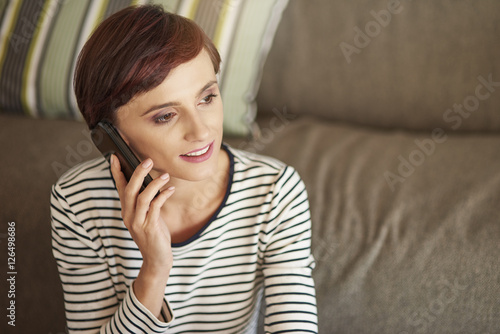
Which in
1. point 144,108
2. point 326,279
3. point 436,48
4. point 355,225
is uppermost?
point 436,48

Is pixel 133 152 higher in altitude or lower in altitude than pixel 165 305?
higher

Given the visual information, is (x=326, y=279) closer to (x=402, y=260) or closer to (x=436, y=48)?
(x=402, y=260)

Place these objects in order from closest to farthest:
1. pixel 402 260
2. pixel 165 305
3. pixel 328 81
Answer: pixel 165 305, pixel 402 260, pixel 328 81

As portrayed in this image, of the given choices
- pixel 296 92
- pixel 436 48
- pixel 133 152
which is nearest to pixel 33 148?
pixel 133 152

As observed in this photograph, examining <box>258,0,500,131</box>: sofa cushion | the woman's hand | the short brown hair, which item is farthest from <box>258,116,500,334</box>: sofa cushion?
the short brown hair

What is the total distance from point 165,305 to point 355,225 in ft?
1.45

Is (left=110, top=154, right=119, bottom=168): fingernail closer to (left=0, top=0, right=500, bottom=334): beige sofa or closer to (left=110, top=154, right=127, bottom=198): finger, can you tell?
(left=110, top=154, right=127, bottom=198): finger

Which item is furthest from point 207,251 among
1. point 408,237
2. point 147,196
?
point 408,237

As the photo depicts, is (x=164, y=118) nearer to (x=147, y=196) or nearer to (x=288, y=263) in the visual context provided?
(x=147, y=196)

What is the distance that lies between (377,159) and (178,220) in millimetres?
526

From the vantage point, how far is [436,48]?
1.32 m

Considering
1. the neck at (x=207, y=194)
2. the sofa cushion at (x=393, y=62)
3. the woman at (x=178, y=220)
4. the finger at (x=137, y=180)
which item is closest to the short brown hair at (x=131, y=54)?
the woman at (x=178, y=220)
